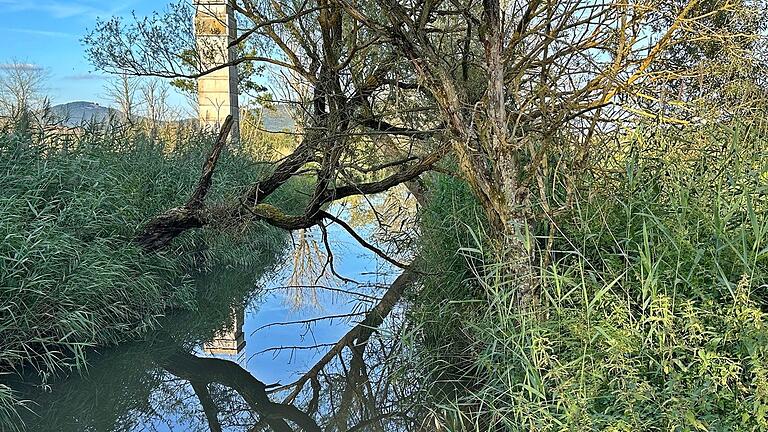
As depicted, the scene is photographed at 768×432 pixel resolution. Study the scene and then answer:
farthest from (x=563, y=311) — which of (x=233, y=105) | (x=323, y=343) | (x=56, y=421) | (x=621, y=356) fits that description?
(x=233, y=105)

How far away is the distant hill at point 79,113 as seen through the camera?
4902mm

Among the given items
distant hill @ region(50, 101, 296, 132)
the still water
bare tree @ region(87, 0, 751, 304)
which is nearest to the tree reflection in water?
the still water

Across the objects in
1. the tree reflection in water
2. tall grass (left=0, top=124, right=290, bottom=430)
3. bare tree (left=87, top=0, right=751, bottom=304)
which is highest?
bare tree (left=87, top=0, right=751, bottom=304)

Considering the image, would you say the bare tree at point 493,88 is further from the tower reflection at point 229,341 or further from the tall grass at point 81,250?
the tower reflection at point 229,341

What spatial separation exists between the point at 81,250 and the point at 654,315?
3.28 m

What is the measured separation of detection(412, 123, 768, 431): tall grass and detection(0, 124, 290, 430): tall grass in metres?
2.12

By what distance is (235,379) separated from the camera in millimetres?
3627

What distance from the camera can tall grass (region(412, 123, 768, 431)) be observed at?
1.86 m

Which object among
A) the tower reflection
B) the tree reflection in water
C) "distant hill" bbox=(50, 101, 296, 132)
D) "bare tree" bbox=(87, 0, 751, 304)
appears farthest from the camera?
"distant hill" bbox=(50, 101, 296, 132)

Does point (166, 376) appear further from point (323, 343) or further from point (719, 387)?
point (719, 387)

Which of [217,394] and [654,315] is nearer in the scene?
[654,315]

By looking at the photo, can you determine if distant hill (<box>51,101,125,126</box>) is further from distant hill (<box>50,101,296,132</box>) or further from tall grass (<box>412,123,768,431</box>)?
tall grass (<box>412,123,768,431</box>)

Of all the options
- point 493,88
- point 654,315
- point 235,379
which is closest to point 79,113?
point 235,379

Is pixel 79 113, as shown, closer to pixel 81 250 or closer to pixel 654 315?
pixel 81 250
